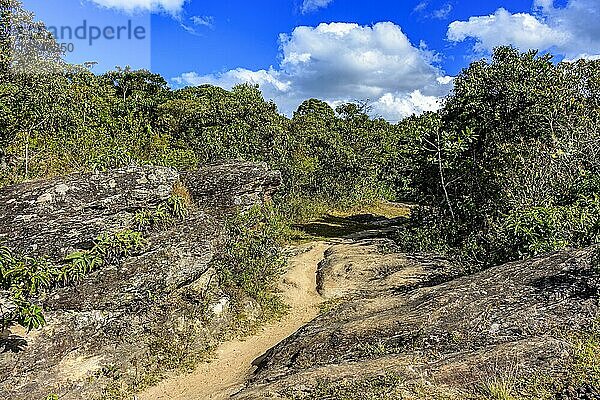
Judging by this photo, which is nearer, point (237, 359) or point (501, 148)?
point (237, 359)

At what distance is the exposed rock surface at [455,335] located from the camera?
6.32 meters

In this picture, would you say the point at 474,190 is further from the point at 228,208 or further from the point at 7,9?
the point at 7,9

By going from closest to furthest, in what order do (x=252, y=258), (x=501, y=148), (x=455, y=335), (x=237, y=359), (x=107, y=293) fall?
(x=455, y=335), (x=107, y=293), (x=237, y=359), (x=252, y=258), (x=501, y=148)

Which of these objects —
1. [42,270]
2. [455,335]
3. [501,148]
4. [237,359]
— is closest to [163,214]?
[42,270]

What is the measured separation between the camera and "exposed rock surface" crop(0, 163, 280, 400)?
30.0 ft

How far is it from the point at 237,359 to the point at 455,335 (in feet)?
17.3

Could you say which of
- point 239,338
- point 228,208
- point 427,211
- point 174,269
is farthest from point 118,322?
point 427,211

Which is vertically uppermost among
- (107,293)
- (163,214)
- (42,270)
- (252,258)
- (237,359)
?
(163,214)

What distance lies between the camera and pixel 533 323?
293 inches

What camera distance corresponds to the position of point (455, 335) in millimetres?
7633

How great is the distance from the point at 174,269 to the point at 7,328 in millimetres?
3575

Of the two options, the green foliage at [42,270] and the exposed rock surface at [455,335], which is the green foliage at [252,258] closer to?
the green foliage at [42,270]

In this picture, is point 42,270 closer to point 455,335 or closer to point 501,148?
point 455,335

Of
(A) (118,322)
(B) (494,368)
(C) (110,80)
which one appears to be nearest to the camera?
(B) (494,368)
